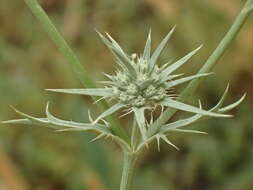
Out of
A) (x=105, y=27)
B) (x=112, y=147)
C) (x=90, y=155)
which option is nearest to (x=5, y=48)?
(x=105, y=27)

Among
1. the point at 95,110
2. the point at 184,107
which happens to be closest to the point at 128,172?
the point at 184,107

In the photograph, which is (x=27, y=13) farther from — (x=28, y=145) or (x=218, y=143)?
(x=218, y=143)

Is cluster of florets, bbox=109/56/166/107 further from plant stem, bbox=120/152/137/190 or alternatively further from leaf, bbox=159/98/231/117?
plant stem, bbox=120/152/137/190

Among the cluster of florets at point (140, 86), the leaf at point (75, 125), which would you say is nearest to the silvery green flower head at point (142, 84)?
the cluster of florets at point (140, 86)

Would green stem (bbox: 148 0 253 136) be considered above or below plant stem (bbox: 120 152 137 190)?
above

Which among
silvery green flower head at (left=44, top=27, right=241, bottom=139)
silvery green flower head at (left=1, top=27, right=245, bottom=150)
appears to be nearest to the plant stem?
silvery green flower head at (left=1, top=27, right=245, bottom=150)

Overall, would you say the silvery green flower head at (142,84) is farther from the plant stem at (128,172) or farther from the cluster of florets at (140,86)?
the plant stem at (128,172)

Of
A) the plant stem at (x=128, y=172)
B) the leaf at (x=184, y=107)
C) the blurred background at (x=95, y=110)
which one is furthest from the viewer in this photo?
the blurred background at (x=95, y=110)
